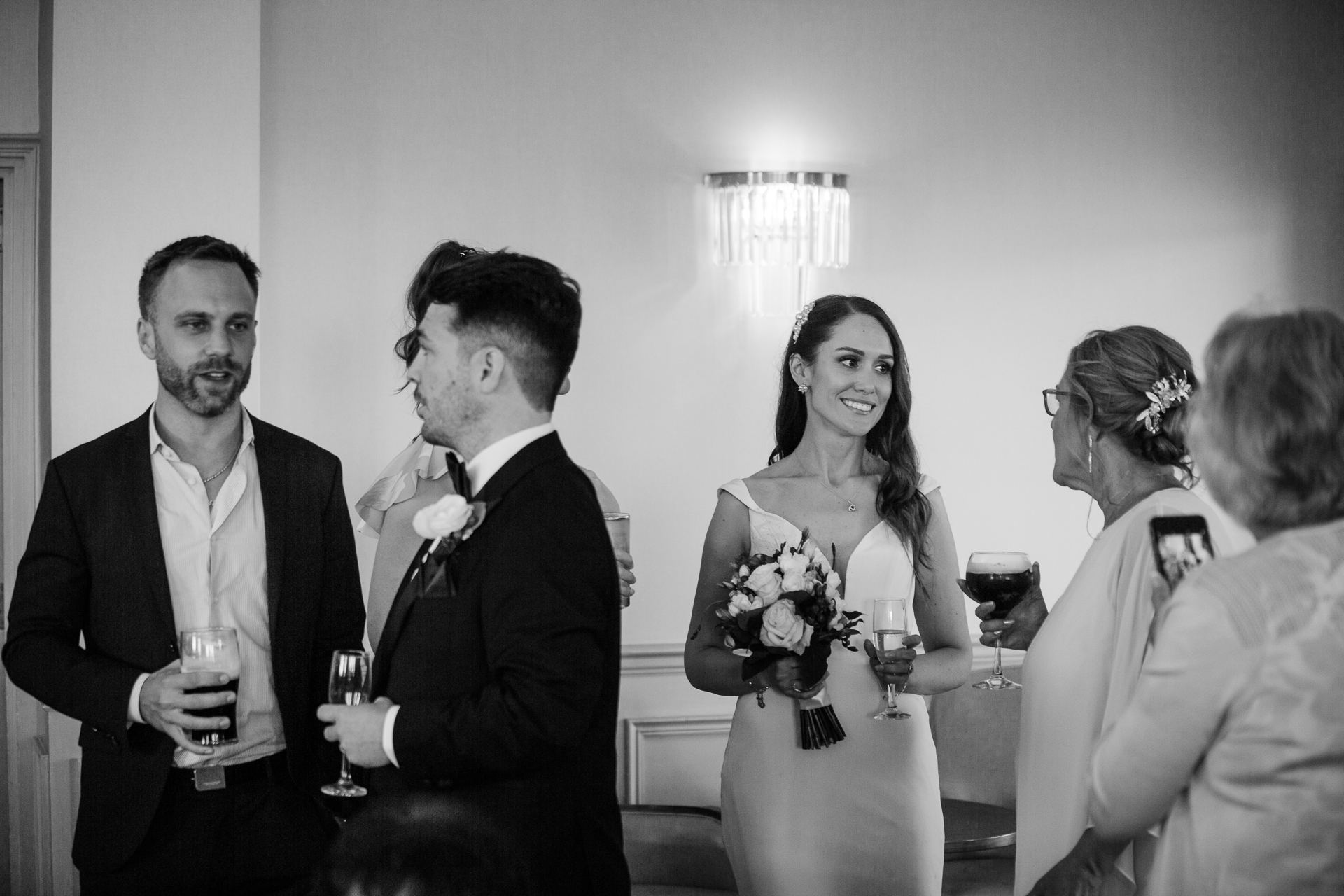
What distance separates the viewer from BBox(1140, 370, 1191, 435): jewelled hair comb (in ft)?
8.53

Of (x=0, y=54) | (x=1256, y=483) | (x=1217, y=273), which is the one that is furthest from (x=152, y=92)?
(x=1217, y=273)

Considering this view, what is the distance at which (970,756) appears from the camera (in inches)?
181

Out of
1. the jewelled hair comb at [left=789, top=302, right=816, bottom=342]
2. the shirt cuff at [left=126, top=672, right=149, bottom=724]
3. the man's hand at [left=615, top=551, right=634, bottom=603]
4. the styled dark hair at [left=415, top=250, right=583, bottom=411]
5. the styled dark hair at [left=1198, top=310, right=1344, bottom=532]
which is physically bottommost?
the shirt cuff at [left=126, top=672, right=149, bottom=724]

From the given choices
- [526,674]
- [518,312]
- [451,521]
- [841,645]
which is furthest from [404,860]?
[841,645]

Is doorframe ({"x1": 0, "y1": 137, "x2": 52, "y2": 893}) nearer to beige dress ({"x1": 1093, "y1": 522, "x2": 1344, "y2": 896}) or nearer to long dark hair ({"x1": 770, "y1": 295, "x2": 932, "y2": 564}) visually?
Answer: long dark hair ({"x1": 770, "y1": 295, "x2": 932, "y2": 564})

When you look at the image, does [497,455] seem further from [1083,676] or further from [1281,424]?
[1083,676]

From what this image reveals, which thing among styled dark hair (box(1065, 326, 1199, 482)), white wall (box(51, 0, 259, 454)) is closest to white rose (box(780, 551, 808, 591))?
styled dark hair (box(1065, 326, 1199, 482))

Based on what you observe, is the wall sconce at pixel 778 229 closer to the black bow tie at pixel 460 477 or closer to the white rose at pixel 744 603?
the white rose at pixel 744 603

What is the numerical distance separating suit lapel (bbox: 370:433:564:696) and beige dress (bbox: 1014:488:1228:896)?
1.16m

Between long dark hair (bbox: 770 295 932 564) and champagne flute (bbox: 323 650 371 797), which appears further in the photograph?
long dark hair (bbox: 770 295 932 564)

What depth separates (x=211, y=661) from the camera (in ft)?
7.53

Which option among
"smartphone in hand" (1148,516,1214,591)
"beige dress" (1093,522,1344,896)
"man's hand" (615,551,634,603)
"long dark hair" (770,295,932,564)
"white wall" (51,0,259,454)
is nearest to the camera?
"beige dress" (1093,522,1344,896)

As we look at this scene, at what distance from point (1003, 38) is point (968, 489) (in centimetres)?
178

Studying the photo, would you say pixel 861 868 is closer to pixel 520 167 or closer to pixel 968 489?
pixel 968 489
